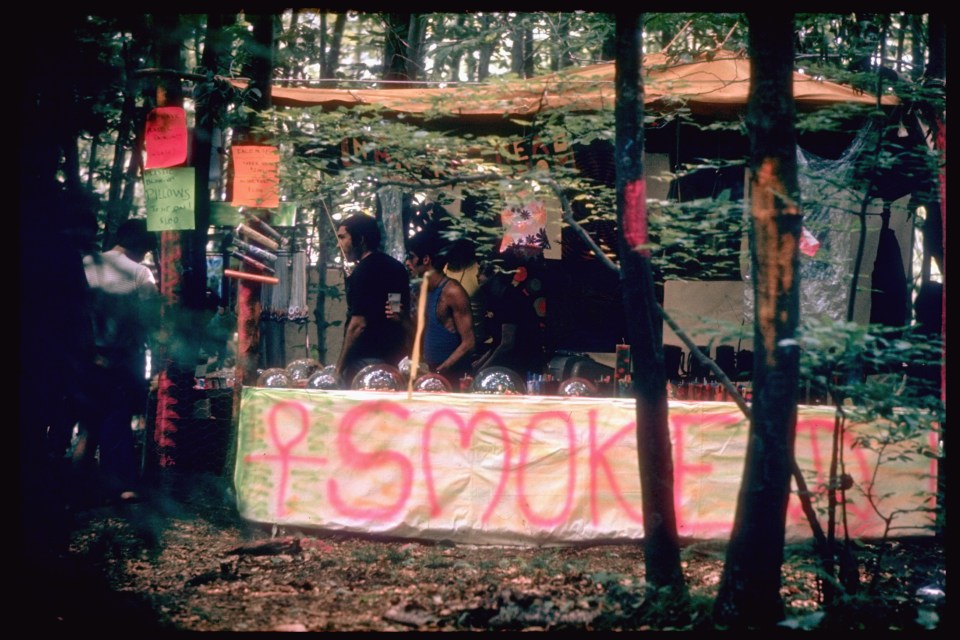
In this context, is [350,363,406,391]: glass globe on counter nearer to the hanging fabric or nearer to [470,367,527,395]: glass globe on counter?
[470,367,527,395]: glass globe on counter

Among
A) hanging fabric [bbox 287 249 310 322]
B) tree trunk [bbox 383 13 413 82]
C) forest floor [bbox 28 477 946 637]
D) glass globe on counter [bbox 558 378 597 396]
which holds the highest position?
tree trunk [bbox 383 13 413 82]

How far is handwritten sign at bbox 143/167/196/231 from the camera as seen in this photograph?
5.50m

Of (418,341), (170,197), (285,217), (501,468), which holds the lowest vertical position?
(501,468)

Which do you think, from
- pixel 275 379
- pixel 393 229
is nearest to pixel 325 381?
pixel 275 379

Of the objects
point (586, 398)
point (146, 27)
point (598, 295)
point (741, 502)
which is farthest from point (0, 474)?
point (598, 295)

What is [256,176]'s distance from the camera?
6848 mm

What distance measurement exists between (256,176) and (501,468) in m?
2.80

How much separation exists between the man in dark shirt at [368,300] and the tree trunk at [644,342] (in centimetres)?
297

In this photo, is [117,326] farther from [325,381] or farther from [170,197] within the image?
[325,381]

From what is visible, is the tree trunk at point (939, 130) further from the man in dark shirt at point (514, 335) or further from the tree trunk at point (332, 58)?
the tree trunk at point (332, 58)

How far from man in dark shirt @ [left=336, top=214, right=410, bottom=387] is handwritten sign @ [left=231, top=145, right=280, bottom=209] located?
0.86m

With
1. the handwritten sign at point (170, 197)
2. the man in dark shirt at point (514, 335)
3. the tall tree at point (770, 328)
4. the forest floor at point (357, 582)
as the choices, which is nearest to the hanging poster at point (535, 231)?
the man in dark shirt at point (514, 335)

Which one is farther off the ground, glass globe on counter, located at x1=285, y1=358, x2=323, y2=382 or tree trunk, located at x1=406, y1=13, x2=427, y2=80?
tree trunk, located at x1=406, y1=13, x2=427, y2=80

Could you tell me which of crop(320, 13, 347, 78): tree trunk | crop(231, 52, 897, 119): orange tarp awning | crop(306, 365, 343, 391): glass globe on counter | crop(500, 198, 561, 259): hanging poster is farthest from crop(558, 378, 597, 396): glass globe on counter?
crop(320, 13, 347, 78): tree trunk
